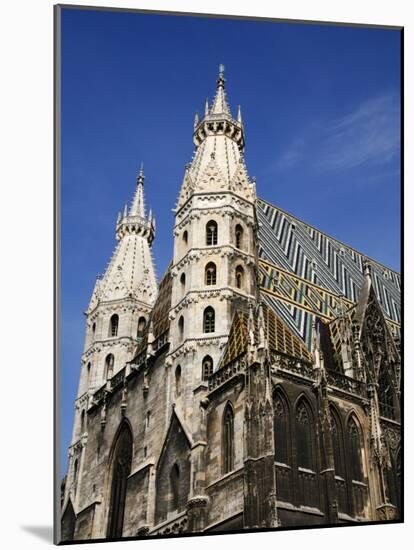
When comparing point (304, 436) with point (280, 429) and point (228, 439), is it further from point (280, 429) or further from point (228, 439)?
point (228, 439)

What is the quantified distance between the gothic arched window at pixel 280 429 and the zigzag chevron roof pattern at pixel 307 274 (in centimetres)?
177

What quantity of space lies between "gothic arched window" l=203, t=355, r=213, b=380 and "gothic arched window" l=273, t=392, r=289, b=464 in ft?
4.72

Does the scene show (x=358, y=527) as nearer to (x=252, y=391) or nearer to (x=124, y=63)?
(x=252, y=391)

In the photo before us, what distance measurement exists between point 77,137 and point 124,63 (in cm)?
181

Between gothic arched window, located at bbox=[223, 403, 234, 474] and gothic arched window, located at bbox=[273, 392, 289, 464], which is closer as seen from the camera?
gothic arched window, located at bbox=[223, 403, 234, 474]

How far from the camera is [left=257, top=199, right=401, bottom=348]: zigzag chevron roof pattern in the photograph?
19.8m

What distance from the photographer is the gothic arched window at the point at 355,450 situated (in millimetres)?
18391

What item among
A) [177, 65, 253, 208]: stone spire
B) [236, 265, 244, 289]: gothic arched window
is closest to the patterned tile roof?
[236, 265, 244, 289]: gothic arched window

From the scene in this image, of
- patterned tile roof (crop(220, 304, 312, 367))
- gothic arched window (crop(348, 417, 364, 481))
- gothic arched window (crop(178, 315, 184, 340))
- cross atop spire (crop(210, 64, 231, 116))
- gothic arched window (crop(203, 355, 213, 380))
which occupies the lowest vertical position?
gothic arched window (crop(348, 417, 364, 481))

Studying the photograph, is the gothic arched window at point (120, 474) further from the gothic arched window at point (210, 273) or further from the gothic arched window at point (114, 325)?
the gothic arched window at point (210, 273)

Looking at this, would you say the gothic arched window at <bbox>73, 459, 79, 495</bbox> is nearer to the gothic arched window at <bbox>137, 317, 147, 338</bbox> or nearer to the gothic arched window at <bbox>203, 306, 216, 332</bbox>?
the gothic arched window at <bbox>203, 306, 216, 332</bbox>

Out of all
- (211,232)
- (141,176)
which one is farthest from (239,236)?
(141,176)

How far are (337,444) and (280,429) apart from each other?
148 cm

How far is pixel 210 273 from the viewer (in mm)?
20266
